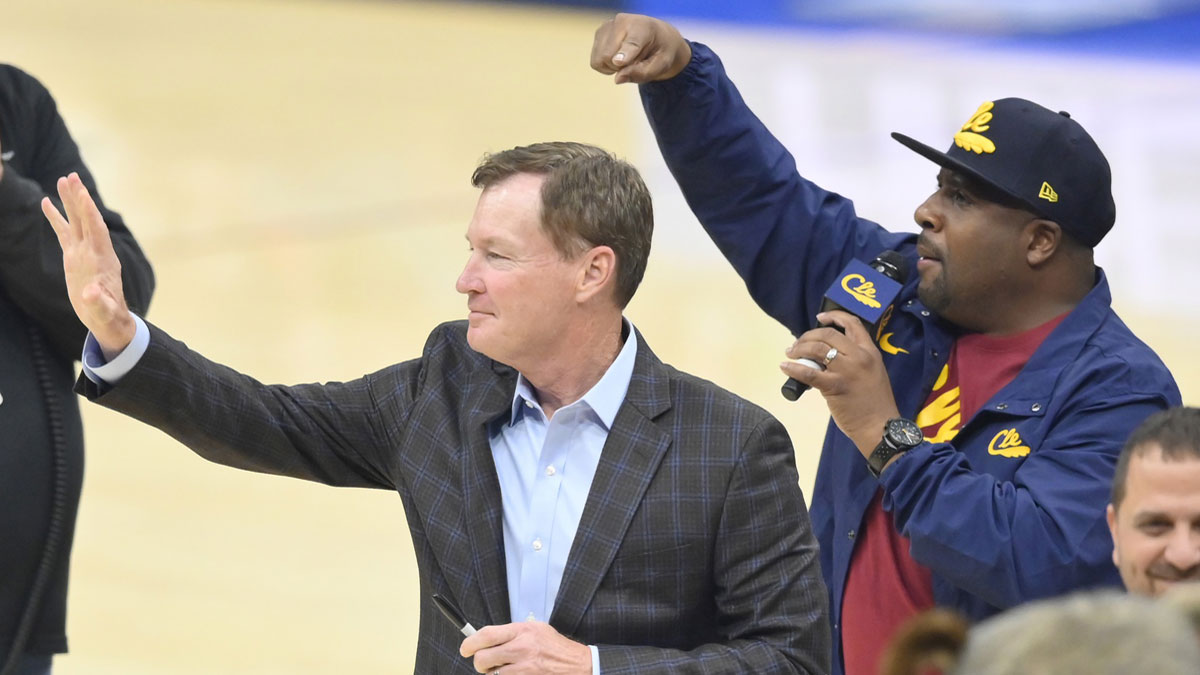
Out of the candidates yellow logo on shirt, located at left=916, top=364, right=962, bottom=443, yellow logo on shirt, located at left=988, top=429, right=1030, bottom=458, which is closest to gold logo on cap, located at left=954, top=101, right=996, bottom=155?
yellow logo on shirt, located at left=916, top=364, right=962, bottom=443

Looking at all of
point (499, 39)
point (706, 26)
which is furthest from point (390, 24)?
point (706, 26)

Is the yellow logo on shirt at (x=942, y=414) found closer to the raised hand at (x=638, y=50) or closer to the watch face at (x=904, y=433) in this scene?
the watch face at (x=904, y=433)

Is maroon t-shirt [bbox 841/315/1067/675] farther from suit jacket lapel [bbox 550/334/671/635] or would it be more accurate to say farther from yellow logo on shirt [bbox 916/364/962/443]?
suit jacket lapel [bbox 550/334/671/635]

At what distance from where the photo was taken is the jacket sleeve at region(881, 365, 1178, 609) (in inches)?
103

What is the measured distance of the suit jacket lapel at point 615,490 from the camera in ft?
7.45

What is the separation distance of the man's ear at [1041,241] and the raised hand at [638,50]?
2.23ft

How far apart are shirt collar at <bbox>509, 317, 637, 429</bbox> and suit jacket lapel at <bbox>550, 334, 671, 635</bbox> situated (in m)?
0.02

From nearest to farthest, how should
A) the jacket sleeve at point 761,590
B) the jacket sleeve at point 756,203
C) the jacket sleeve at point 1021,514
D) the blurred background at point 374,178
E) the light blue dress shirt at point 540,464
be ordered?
1. the jacket sleeve at point 761,590
2. the light blue dress shirt at point 540,464
3. the jacket sleeve at point 1021,514
4. the jacket sleeve at point 756,203
5. the blurred background at point 374,178

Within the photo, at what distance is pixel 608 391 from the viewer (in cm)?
241

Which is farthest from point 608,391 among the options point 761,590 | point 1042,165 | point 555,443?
point 1042,165

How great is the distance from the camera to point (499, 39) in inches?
466

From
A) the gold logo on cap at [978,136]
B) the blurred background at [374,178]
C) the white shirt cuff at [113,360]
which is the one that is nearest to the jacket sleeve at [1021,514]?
the gold logo on cap at [978,136]

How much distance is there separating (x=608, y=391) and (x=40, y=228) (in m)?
1.08

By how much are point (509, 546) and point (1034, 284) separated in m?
1.09
